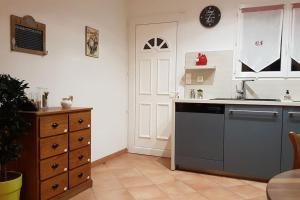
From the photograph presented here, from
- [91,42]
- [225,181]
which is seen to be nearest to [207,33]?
[91,42]

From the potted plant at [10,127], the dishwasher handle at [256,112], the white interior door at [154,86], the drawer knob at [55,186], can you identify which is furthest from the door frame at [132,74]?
the potted plant at [10,127]

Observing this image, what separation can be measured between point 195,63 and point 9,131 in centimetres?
272

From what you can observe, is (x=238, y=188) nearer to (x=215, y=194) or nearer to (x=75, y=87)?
(x=215, y=194)

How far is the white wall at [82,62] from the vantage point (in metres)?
2.55

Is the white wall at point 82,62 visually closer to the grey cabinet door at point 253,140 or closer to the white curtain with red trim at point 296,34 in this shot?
the grey cabinet door at point 253,140

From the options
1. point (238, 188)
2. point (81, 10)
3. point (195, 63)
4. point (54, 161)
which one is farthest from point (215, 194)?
point (81, 10)

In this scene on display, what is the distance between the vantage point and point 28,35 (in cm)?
258

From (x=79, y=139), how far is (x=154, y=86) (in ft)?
6.05

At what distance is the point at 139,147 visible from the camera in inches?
175

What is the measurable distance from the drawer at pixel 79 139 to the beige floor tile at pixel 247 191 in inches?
66.7

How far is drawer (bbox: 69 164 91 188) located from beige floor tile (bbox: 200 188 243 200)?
126 cm

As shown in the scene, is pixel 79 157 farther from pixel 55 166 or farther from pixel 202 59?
pixel 202 59

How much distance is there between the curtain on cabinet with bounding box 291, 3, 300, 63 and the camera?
135 inches

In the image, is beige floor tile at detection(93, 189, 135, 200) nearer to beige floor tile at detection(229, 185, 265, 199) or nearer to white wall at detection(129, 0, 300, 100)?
beige floor tile at detection(229, 185, 265, 199)
